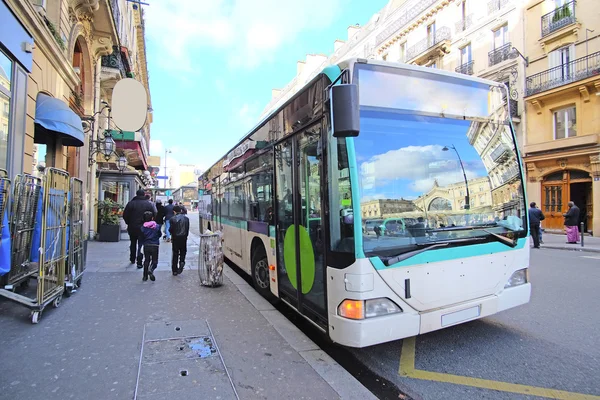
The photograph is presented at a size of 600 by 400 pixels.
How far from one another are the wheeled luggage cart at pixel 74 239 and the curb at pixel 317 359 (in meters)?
2.85

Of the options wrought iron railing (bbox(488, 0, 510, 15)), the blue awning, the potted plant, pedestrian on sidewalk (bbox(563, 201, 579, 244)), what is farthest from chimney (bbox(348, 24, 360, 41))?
the blue awning

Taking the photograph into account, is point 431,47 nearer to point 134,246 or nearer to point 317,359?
point 134,246

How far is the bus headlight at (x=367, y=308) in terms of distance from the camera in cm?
323

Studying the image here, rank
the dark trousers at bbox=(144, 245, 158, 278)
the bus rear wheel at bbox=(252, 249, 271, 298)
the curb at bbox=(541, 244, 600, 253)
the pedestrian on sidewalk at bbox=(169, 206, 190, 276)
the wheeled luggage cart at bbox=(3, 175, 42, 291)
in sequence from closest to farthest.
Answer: the wheeled luggage cart at bbox=(3, 175, 42, 291), the bus rear wheel at bbox=(252, 249, 271, 298), the dark trousers at bbox=(144, 245, 158, 278), the pedestrian on sidewalk at bbox=(169, 206, 190, 276), the curb at bbox=(541, 244, 600, 253)

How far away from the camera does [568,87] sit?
60.8ft

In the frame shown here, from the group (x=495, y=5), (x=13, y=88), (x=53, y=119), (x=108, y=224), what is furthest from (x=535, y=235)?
(x=495, y=5)

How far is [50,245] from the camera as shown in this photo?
4.72 m

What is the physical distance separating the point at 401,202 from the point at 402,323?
44.4 inches

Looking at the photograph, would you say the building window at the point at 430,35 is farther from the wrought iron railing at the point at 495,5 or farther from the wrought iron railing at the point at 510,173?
the wrought iron railing at the point at 510,173

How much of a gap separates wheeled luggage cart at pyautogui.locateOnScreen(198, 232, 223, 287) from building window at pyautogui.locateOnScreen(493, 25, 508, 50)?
919 inches

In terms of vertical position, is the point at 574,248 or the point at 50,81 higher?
the point at 50,81

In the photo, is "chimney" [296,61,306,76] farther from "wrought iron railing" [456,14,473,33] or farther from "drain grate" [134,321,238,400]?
"drain grate" [134,321,238,400]

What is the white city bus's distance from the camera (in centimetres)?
331

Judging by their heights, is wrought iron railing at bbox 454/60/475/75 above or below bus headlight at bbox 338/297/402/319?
above
